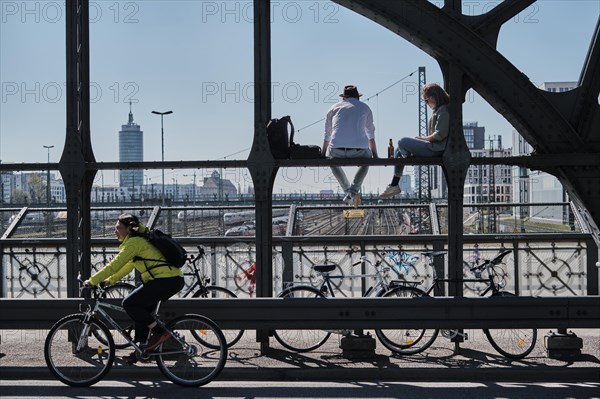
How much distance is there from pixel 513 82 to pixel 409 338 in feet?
10.5

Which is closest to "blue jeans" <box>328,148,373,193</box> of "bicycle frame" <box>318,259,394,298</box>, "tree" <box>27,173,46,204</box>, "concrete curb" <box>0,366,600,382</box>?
"bicycle frame" <box>318,259,394,298</box>

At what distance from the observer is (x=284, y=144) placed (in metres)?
8.90

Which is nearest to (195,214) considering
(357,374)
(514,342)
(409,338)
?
(409,338)

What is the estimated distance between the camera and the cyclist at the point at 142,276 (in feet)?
24.9

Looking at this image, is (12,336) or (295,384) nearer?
(295,384)

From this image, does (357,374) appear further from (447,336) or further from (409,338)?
(447,336)

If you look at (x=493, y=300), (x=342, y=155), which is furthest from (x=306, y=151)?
(x=493, y=300)

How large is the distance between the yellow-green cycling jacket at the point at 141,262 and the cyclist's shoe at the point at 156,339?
574mm

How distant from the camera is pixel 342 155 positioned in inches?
354

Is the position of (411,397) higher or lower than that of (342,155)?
lower

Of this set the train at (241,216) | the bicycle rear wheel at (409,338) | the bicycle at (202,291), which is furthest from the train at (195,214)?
the bicycle rear wheel at (409,338)

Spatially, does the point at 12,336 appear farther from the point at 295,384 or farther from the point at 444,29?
the point at 444,29

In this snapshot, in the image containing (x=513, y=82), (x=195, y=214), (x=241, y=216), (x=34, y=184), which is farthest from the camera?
(x=34, y=184)

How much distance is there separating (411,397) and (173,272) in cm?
273
